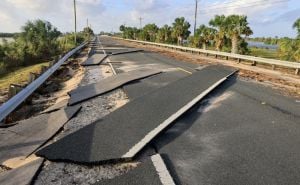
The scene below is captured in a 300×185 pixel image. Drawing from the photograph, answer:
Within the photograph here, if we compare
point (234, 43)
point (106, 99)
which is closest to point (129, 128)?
point (106, 99)

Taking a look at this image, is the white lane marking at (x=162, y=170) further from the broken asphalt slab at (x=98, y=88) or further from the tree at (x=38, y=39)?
the tree at (x=38, y=39)

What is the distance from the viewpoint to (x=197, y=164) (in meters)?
5.34

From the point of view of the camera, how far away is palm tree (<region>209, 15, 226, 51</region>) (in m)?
50.6

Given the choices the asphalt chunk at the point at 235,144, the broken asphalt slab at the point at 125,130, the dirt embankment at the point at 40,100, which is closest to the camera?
the asphalt chunk at the point at 235,144

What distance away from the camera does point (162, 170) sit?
16.3ft

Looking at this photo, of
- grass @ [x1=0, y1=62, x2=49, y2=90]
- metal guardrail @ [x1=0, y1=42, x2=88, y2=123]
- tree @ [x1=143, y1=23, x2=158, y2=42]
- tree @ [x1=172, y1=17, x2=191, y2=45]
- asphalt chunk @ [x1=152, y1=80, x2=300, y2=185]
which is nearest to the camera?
asphalt chunk @ [x1=152, y1=80, x2=300, y2=185]

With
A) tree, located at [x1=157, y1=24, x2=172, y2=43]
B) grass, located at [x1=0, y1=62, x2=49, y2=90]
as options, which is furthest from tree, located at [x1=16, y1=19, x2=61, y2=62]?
tree, located at [x1=157, y1=24, x2=172, y2=43]

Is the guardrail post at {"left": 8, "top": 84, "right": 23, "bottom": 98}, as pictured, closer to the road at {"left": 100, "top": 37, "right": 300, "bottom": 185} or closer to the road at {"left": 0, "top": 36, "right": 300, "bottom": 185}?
the road at {"left": 0, "top": 36, "right": 300, "bottom": 185}

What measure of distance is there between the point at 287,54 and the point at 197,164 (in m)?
38.6

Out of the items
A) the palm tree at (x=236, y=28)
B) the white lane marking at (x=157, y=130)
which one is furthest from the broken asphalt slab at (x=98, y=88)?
the palm tree at (x=236, y=28)

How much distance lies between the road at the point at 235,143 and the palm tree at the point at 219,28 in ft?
138

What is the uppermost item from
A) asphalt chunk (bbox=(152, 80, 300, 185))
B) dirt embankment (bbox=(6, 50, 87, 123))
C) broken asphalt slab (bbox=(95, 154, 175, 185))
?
asphalt chunk (bbox=(152, 80, 300, 185))

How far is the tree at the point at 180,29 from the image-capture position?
7362 cm

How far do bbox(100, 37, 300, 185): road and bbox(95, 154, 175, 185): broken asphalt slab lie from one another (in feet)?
0.59
